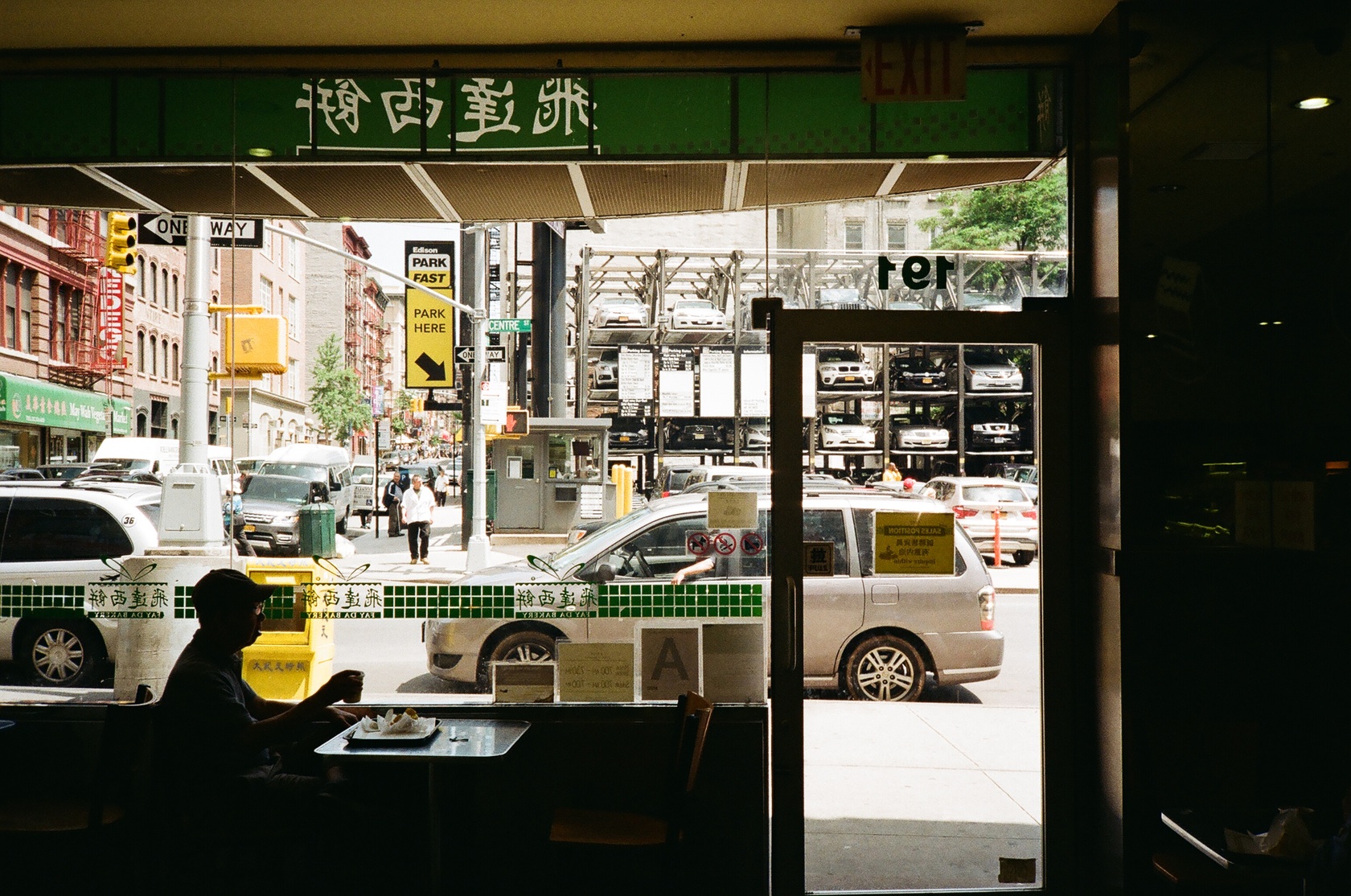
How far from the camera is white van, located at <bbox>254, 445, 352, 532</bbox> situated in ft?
16.5

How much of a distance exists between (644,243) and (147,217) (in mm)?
2439

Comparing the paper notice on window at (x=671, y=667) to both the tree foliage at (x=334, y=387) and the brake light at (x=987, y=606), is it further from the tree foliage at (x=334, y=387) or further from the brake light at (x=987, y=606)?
the tree foliage at (x=334, y=387)

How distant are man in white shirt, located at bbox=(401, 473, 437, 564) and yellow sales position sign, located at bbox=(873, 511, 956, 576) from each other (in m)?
1.94

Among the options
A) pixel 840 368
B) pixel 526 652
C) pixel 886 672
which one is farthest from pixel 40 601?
pixel 886 672

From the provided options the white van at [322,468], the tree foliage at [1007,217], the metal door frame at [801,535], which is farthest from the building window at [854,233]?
the white van at [322,468]

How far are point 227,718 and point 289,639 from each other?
98cm

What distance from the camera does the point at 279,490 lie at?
16.3ft

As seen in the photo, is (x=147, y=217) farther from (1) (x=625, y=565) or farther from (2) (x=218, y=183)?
(1) (x=625, y=565)

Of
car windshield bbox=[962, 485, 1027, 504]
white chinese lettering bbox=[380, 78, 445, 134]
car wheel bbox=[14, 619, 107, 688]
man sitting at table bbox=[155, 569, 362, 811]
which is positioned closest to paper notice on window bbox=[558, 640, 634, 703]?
man sitting at table bbox=[155, 569, 362, 811]

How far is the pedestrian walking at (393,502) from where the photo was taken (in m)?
5.07

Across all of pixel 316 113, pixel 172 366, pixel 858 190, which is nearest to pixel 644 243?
pixel 858 190

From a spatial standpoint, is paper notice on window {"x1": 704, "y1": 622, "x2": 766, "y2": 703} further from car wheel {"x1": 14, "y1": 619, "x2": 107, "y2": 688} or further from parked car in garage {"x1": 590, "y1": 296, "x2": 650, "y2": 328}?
car wheel {"x1": 14, "y1": 619, "x2": 107, "y2": 688}

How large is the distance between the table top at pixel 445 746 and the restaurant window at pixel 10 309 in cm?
274

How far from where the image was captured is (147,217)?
195 inches
